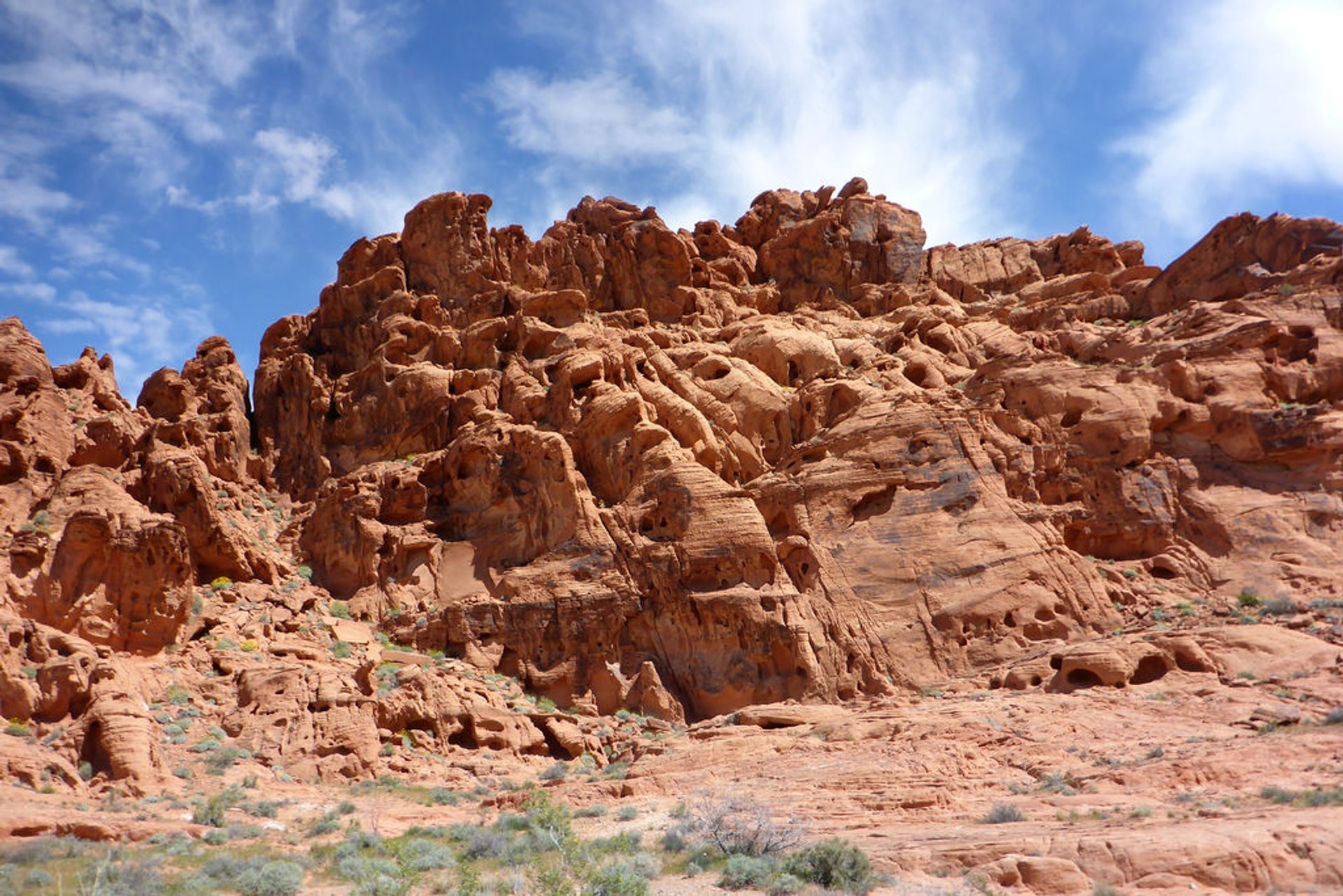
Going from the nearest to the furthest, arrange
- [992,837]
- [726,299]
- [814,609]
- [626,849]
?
[992,837]
[626,849]
[814,609]
[726,299]

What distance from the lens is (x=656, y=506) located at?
33750mm

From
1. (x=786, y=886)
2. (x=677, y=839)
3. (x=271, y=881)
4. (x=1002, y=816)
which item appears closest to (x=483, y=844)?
(x=677, y=839)

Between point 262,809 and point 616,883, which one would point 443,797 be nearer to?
point 262,809

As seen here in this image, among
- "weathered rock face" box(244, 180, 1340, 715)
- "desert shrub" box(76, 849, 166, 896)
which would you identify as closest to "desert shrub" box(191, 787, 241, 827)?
"desert shrub" box(76, 849, 166, 896)

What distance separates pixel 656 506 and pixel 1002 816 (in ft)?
60.2

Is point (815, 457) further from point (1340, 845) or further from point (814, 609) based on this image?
point (1340, 845)

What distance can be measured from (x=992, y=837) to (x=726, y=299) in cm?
3497

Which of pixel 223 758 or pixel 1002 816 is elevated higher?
pixel 223 758

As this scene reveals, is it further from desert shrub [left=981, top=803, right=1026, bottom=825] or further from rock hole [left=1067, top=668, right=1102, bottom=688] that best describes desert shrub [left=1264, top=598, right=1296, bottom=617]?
desert shrub [left=981, top=803, right=1026, bottom=825]

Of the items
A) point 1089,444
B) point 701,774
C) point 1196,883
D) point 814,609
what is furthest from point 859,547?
point 1196,883

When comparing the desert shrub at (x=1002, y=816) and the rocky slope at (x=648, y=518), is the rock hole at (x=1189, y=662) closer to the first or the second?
the rocky slope at (x=648, y=518)

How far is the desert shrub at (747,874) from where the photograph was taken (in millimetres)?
15055

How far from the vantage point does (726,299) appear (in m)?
47.8

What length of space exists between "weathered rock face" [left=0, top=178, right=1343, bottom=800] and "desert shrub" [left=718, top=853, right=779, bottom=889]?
513 inches
